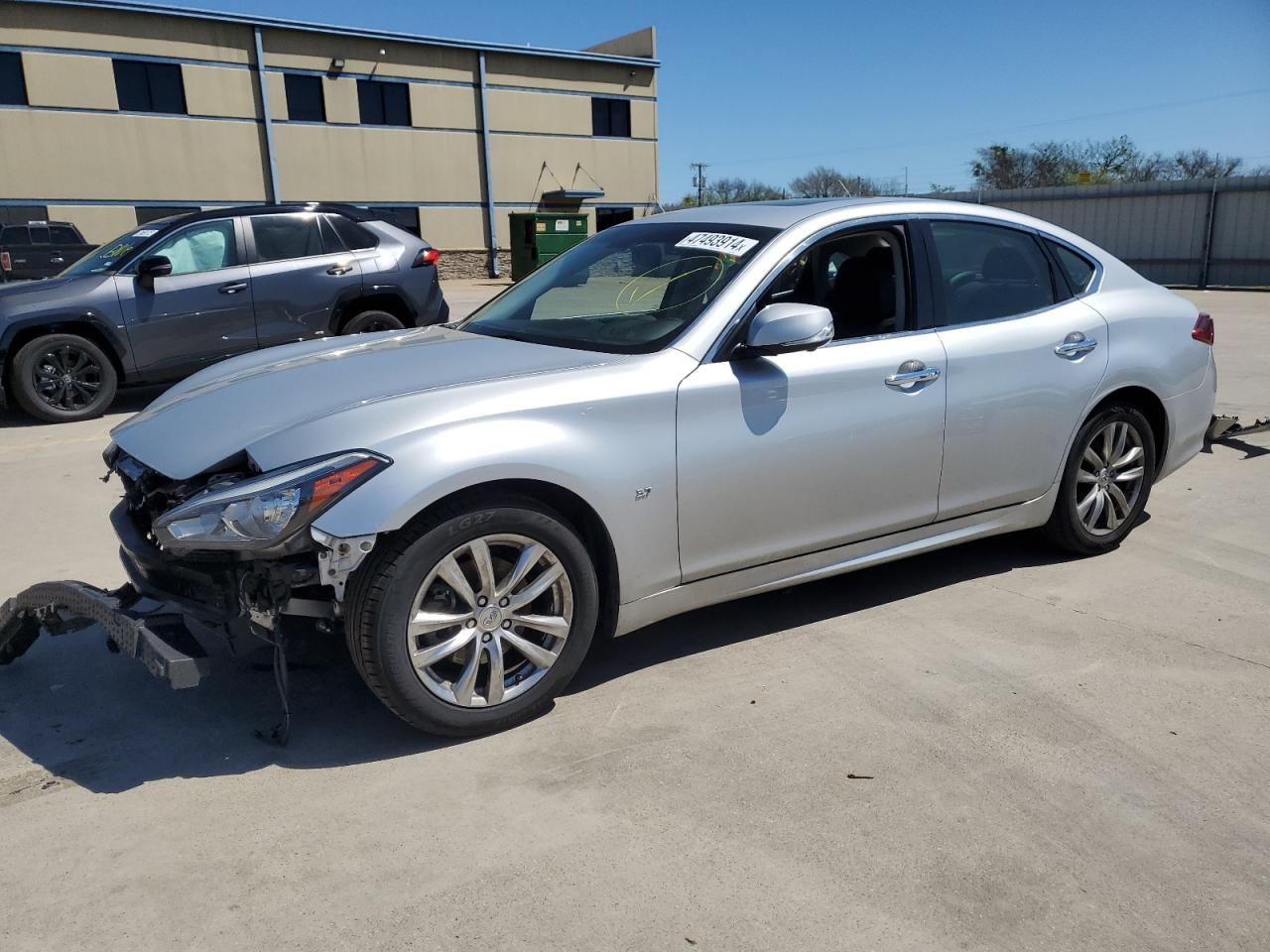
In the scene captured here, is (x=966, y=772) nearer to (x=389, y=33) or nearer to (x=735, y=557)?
(x=735, y=557)

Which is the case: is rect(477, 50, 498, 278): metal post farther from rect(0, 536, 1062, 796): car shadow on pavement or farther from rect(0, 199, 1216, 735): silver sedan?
rect(0, 536, 1062, 796): car shadow on pavement

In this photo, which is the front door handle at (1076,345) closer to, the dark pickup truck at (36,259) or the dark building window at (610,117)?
the dark pickup truck at (36,259)

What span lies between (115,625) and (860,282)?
2995 mm

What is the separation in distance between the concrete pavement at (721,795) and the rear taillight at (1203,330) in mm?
1326

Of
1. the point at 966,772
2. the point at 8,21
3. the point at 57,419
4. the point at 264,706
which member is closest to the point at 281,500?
the point at 264,706

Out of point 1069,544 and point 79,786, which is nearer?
point 79,786

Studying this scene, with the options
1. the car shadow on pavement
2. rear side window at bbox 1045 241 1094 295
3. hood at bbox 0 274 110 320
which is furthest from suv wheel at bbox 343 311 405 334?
rear side window at bbox 1045 241 1094 295

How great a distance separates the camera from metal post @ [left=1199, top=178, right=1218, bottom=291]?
80.2 feet

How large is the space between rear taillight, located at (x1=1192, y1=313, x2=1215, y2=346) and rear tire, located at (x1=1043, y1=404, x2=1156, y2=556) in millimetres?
558

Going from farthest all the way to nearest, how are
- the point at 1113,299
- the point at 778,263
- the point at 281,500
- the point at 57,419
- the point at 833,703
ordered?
the point at 57,419 → the point at 1113,299 → the point at 778,263 → the point at 833,703 → the point at 281,500

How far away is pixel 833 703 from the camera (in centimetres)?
352

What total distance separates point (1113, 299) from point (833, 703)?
2.58m

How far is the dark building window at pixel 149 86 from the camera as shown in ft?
95.1

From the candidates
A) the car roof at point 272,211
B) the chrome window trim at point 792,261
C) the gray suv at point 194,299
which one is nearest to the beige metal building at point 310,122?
the car roof at point 272,211
